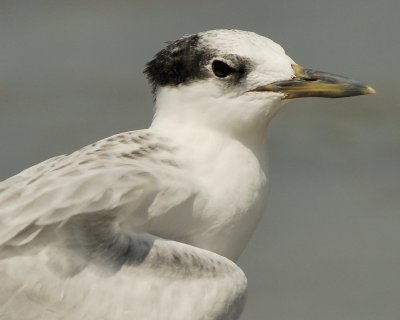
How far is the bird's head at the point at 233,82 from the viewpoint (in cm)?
794

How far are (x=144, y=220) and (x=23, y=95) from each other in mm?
6157

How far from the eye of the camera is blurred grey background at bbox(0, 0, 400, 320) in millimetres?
11156

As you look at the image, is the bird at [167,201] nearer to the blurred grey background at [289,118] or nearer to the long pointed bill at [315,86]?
the long pointed bill at [315,86]

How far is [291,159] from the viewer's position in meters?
12.7

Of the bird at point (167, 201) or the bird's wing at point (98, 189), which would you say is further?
the bird's wing at point (98, 189)

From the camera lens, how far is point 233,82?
7.94 meters

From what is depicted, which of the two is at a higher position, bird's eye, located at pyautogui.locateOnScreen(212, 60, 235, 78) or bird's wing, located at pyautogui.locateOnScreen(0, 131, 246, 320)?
bird's eye, located at pyautogui.locateOnScreen(212, 60, 235, 78)

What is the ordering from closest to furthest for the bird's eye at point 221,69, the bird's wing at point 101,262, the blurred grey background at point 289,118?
the bird's wing at point 101,262 → the bird's eye at point 221,69 → the blurred grey background at point 289,118

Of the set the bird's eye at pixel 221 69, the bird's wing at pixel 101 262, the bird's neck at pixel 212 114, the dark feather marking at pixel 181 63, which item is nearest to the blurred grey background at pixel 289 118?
the bird's neck at pixel 212 114

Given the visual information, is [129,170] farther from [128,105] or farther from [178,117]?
[128,105]

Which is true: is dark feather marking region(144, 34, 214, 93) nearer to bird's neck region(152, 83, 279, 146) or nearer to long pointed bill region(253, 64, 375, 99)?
bird's neck region(152, 83, 279, 146)

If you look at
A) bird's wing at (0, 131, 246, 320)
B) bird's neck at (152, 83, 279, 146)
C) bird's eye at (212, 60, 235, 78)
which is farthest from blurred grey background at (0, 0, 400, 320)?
bird's wing at (0, 131, 246, 320)

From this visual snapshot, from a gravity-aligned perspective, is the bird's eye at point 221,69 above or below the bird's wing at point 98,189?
above

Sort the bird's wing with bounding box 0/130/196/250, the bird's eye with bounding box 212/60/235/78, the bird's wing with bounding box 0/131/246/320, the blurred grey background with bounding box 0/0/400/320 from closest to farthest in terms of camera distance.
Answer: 1. the bird's wing with bounding box 0/131/246/320
2. the bird's wing with bounding box 0/130/196/250
3. the bird's eye with bounding box 212/60/235/78
4. the blurred grey background with bounding box 0/0/400/320
